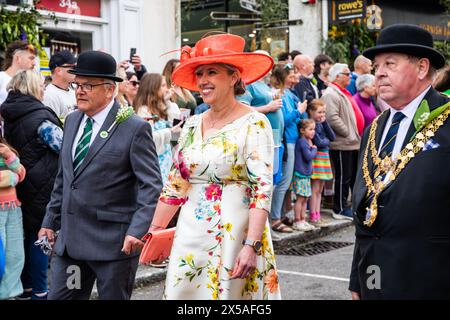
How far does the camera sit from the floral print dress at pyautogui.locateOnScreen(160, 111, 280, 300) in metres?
3.70

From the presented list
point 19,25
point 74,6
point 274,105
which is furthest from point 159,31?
point 274,105

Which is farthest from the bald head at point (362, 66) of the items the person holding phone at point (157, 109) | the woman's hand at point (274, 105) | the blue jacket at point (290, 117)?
the person holding phone at point (157, 109)

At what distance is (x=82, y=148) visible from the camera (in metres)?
4.39

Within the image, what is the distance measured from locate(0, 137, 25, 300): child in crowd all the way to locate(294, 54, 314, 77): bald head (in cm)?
561

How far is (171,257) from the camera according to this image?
3822mm

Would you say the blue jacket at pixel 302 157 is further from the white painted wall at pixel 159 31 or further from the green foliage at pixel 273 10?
the green foliage at pixel 273 10

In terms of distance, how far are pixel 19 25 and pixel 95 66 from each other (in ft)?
16.6

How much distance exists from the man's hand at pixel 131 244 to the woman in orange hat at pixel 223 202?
386 mm

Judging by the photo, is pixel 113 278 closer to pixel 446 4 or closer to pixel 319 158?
A: pixel 319 158

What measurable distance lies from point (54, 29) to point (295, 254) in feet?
17.4

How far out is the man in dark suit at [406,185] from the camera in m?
3.09

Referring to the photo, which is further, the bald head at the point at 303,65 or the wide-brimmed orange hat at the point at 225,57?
the bald head at the point at 303,65
